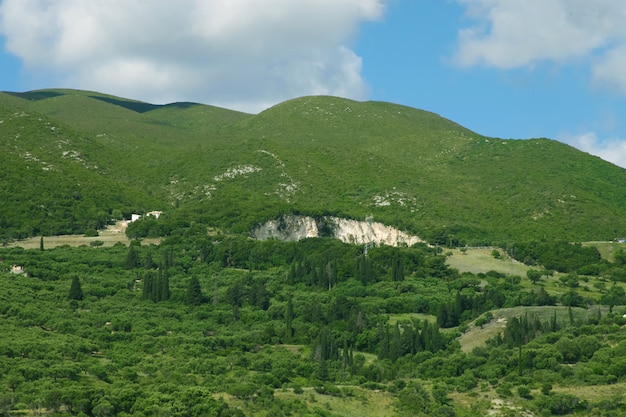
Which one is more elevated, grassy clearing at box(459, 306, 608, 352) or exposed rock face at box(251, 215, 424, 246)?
exposed rock face at box(251, 215, 424, 246)

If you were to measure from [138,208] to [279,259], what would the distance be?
1478 inches

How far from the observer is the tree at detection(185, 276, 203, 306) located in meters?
122

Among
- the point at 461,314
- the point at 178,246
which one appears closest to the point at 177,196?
the point at 178,246

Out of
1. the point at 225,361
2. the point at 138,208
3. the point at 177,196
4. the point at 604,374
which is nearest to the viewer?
the point at 604,374

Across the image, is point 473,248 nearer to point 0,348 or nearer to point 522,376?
point 522,376

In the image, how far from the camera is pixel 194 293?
12275 cm

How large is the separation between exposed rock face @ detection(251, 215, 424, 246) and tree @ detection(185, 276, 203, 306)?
135 feet

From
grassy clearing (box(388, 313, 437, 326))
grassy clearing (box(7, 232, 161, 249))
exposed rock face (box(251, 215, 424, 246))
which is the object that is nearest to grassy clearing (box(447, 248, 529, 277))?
exposed rock face (box(251, 215, 424, 246))

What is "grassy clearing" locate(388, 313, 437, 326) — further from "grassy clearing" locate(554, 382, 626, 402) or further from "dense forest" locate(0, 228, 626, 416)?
"grassy clearing" locate(554, 382, 626, 402)

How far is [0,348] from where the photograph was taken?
90.0m

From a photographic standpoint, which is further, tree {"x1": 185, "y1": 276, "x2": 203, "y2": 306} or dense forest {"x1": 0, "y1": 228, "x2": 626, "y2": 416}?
tree {"x1": 185, "y1": 276, "x2": 203, "y2": 306}

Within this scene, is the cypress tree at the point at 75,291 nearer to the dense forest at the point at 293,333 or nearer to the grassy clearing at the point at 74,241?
the dense forest at the point at 293,333

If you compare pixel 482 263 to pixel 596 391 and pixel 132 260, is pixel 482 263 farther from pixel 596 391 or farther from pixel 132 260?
pixel 596 391

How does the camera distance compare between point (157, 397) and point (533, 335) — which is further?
point (533, 335)
